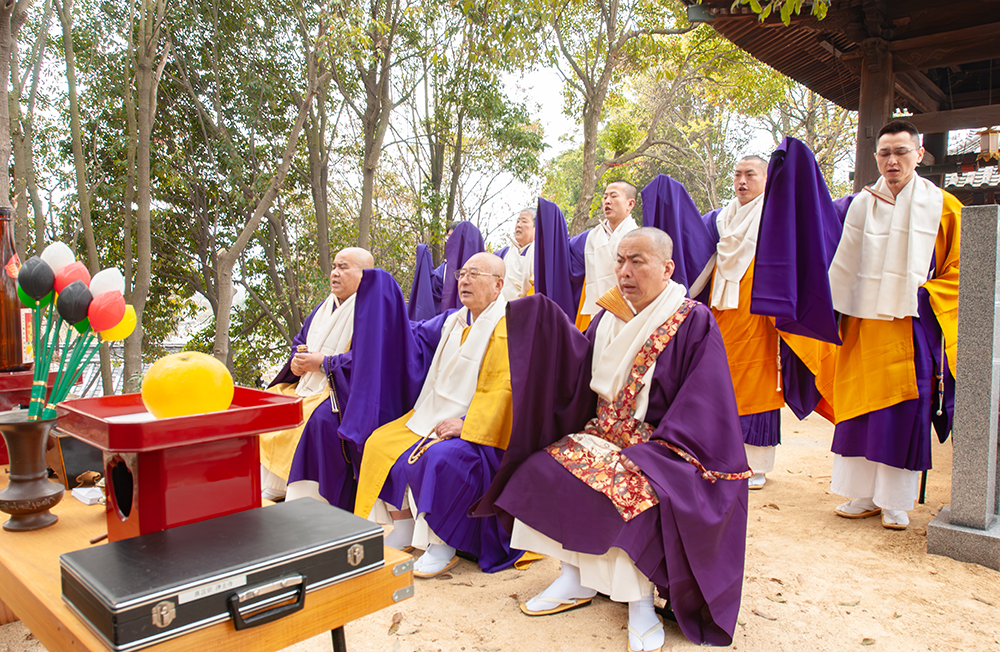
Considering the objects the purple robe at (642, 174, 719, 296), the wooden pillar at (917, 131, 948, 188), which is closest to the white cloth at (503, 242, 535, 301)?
the purple robe at (642, 174, 719, 296)

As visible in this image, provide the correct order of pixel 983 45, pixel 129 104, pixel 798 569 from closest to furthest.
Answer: pixel 798 569
pixel 983 45
pixel 129 104

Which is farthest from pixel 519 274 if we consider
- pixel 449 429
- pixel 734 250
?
pixel 449 429

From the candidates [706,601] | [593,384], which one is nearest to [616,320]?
[593,384]

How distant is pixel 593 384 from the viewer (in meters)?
2.87

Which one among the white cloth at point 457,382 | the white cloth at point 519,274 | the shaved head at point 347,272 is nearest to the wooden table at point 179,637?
the white cloth at point 457,382

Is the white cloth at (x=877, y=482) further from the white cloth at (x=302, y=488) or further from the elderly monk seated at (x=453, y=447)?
the white cloth at (x=302, y=488)

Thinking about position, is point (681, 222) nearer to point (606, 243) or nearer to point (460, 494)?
point (606, 243)

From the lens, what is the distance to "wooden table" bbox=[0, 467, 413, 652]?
1.28 m

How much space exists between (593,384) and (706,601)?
0.98 metres

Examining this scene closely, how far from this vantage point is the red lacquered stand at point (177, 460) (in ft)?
4.78

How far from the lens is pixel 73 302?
69.7 inches

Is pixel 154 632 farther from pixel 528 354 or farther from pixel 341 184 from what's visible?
pixel 341 184

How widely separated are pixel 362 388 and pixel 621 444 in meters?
1.75

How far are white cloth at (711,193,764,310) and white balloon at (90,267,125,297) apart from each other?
368 centimetres
